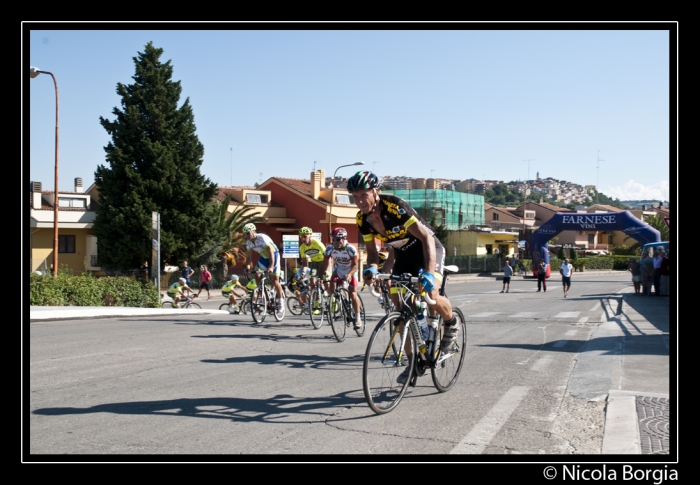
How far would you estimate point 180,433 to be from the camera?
528cm

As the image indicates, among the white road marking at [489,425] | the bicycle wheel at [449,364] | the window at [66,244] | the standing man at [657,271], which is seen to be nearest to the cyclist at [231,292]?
the bicycle wheel at [449,364]

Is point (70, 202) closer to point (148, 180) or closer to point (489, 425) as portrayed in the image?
point (148, 180)

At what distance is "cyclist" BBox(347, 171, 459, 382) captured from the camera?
6.28 m

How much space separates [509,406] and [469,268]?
62.2 meters

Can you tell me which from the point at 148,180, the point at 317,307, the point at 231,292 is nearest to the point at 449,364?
the point at 317,307

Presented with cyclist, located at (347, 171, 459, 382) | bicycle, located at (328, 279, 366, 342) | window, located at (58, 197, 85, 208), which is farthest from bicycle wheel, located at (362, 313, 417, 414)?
window, located at (58, 197, 85, 208)

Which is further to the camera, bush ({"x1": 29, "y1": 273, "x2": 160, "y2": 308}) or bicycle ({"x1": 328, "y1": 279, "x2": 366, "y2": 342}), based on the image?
bush ({"x1": 29, "y1": 273, "x2": 160, "y2": 308})

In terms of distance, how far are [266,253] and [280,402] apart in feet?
26.3

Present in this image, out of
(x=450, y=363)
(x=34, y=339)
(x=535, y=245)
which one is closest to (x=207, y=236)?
(x=535, y=245)

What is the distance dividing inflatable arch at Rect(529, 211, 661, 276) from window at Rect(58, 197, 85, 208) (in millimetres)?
33683

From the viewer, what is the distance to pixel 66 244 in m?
47.0

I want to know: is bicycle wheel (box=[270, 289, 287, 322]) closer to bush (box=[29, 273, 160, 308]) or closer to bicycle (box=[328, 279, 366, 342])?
bicycle (box=[328, 279, 366, 342])

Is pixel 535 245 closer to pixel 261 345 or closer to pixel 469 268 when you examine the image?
pixel 469 268
